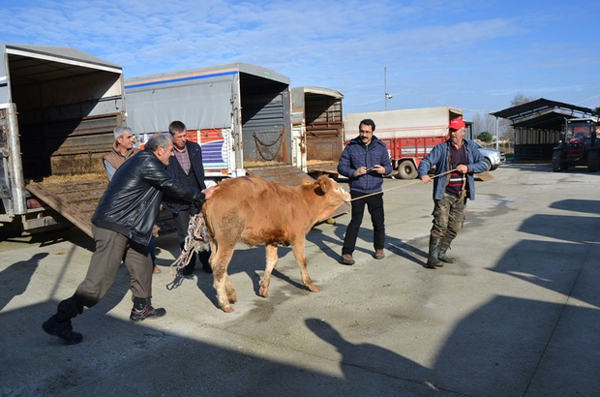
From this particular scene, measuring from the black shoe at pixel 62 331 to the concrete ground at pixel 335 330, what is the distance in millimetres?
116

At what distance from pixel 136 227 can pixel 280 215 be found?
1581 millimetres

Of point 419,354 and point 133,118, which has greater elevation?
point 133,118

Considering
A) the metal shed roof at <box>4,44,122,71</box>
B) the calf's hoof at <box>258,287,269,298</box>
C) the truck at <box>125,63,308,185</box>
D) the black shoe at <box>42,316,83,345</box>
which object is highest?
the metal shed roof at <box>4,44,122,71</box>

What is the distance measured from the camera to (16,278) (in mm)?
6059

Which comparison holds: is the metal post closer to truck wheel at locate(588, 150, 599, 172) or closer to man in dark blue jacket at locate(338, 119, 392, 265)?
man in dark blue jacket at locate(338, 119, 392, 265)

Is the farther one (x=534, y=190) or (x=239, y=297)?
(x=534, y=190)

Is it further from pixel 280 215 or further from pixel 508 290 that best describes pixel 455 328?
pixel 280 215

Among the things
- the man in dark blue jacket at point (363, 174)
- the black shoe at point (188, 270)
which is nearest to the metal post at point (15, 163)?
the black shoe at point (188, 270)

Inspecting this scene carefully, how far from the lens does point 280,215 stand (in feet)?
16.6

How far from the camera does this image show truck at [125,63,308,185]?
971cm

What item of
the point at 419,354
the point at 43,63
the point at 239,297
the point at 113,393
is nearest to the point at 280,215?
the point at 239,297

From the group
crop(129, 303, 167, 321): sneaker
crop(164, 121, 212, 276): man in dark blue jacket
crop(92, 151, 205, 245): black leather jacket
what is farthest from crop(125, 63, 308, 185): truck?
crop(92, 151, 205, 245): black leather jacket

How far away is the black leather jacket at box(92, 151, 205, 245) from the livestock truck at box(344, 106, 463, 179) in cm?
1765

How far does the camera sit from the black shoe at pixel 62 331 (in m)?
3.94
